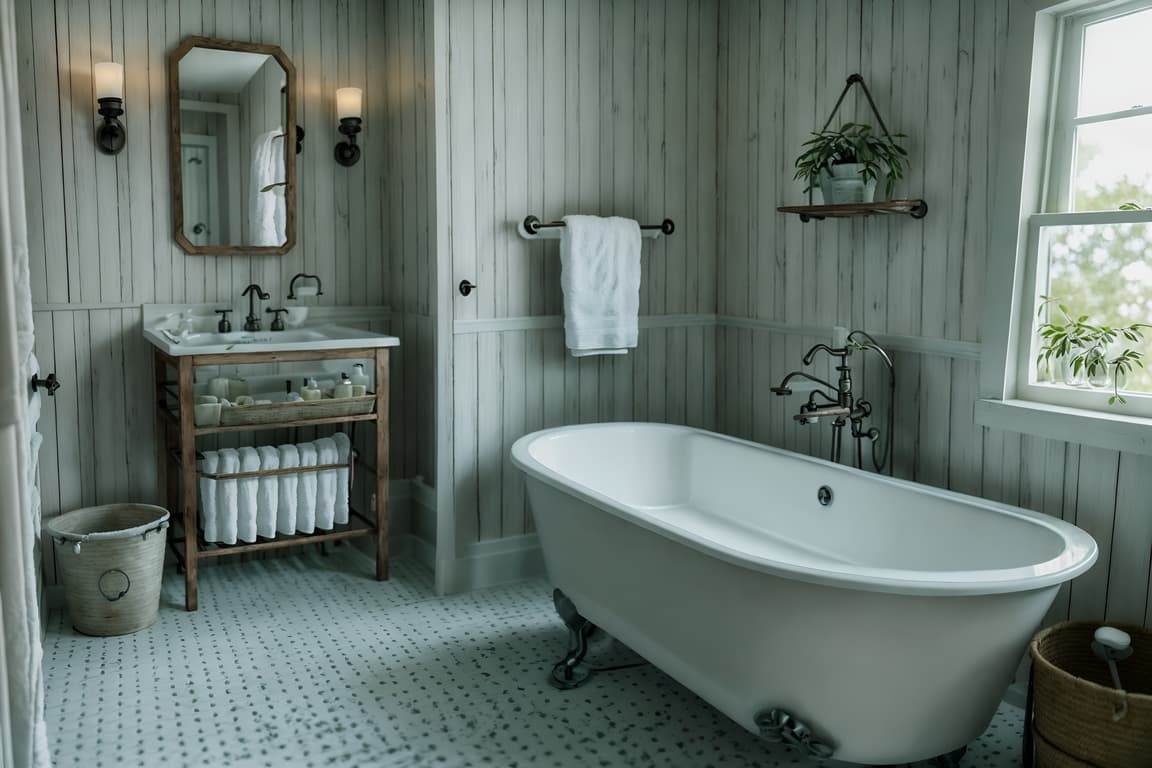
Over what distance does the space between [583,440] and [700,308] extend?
89cm

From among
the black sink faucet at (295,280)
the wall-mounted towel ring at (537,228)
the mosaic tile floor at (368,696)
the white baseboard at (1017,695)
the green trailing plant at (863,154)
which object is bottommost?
the mosaic tile floor at (368,696)

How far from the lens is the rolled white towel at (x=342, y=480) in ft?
11.7

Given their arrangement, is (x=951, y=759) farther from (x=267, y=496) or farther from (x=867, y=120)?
(x=267, y=496)

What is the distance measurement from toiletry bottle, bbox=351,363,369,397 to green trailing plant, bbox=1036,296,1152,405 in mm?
2213

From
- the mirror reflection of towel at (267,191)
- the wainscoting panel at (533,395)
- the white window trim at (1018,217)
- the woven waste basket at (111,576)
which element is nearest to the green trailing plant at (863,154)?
the white window trim at (1018,217)

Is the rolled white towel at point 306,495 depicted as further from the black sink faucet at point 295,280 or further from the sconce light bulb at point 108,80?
the sconce light bulb at point 108,80

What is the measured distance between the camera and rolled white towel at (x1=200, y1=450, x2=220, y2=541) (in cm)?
333

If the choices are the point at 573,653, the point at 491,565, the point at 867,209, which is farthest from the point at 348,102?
the point at 573,653

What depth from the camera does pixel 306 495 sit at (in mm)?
3494

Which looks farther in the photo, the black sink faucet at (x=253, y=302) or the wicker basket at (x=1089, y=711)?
the black sink faucet at (x=253, y=302)

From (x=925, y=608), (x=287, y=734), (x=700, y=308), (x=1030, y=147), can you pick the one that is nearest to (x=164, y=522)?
(x=287, y=734)

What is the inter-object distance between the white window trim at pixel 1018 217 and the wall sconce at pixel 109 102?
9.20 ft

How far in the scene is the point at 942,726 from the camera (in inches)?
81.0

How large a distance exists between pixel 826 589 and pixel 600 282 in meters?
1.85
